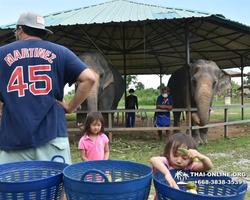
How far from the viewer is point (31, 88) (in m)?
2.24

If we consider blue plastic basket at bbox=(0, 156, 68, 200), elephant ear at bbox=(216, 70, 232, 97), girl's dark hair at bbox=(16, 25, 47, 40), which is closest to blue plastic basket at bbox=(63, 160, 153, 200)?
blue plastic basket at bbox=(0, 156, 68, 200)

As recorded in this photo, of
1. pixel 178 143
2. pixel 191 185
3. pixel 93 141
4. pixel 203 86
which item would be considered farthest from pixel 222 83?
pixel 191 185

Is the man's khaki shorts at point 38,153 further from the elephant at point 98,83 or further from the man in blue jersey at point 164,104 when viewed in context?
the man in blue jersey at point 164,104

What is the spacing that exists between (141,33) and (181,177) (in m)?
11.3

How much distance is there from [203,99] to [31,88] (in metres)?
5.49

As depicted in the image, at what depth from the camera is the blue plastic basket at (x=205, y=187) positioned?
1476mm

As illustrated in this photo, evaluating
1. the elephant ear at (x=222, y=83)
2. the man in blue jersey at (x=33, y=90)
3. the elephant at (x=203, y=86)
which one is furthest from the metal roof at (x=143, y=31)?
the man in blue jersey at (x=33, y=90)

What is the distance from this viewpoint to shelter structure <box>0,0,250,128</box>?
24.5ft

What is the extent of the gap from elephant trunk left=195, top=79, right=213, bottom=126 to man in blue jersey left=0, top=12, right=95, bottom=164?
506 cm

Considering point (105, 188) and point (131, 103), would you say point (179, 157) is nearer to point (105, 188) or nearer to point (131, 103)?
point (105, 188)

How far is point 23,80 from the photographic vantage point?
2.24 m

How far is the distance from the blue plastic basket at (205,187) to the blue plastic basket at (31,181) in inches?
25.7

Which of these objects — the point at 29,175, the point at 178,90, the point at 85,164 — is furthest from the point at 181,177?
the point at 178,90

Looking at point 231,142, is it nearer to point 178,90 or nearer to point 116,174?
point 178,90
